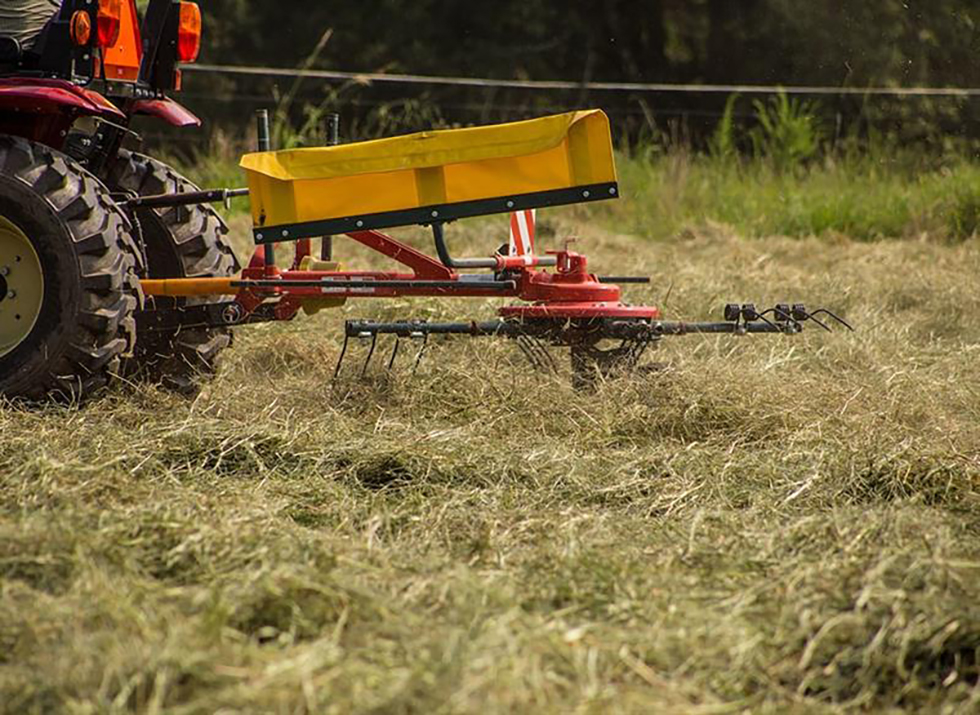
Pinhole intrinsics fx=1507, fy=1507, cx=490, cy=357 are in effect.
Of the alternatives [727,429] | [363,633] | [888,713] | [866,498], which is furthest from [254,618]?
[727,429]

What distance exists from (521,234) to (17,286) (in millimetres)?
1722

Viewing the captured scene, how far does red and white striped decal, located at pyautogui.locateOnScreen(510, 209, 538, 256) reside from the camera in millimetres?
5266

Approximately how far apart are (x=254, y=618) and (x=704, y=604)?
→ 2.97 feet

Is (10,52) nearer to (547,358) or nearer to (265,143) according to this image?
(265,143)

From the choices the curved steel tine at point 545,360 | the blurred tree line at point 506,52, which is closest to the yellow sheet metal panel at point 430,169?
the curved steel tine at point 545,360

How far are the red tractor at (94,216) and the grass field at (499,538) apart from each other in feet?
0.69

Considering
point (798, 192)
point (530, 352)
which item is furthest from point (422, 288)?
point (798, 192)

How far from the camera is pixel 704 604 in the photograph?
3.05 meters

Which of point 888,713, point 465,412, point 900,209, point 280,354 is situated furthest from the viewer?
point 900,209

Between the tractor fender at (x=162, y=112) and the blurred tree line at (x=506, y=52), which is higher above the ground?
the tractor fender at (x=162, y=112)

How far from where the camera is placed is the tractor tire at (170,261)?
5.11 meters

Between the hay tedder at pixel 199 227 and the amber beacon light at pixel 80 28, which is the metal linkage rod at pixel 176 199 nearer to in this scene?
Result: the hay tedder at pixel 199 227

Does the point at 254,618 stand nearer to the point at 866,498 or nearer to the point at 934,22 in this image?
the point at 866,498

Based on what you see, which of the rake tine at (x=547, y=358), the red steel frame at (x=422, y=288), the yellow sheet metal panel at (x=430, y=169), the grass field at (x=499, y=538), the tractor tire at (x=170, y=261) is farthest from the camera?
the tractor tire at (x=170, y=261)
